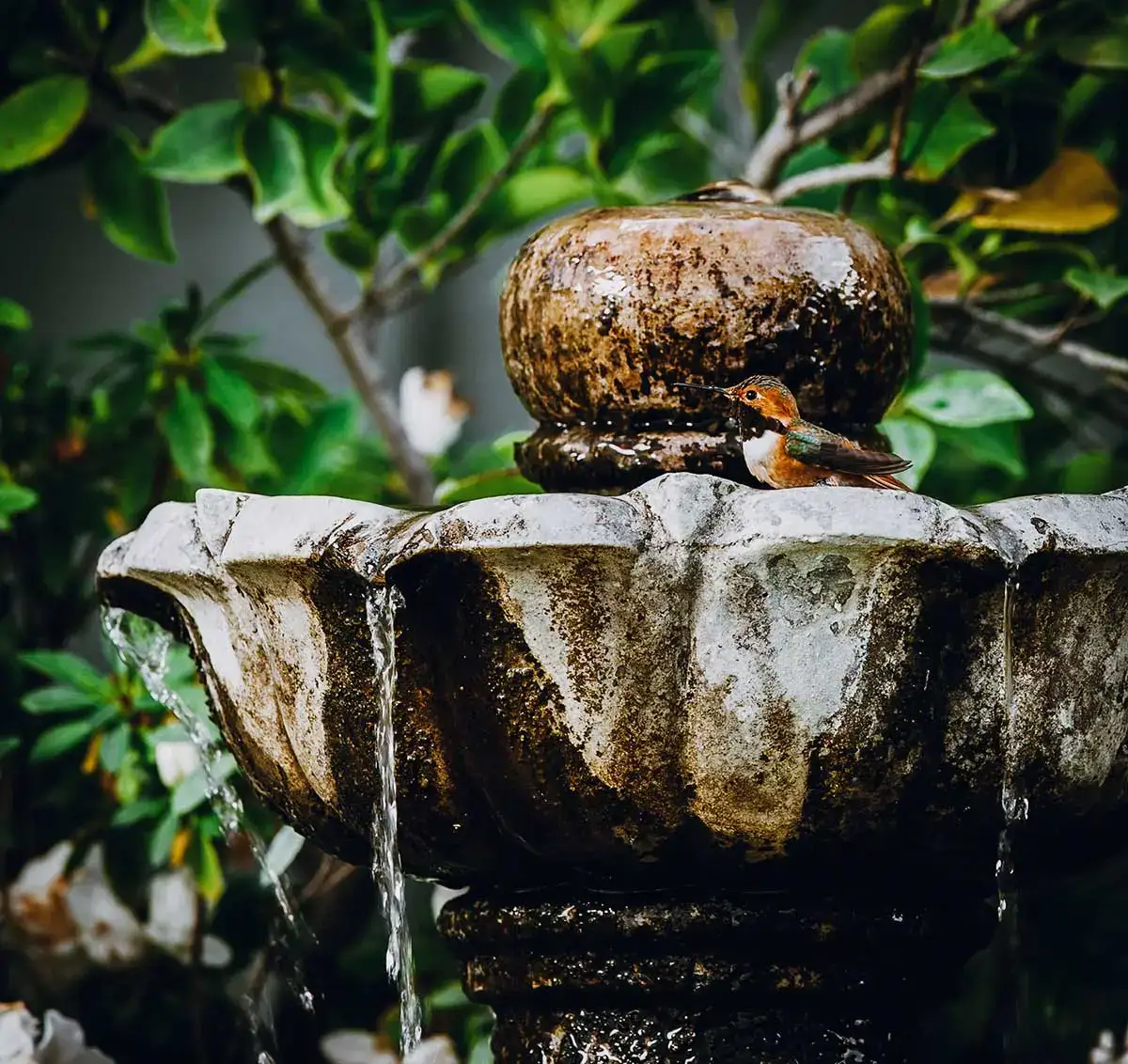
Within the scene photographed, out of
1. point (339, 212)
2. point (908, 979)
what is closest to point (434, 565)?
point (908, 979)

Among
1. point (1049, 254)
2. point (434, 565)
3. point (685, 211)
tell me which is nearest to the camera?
point (434, 565)

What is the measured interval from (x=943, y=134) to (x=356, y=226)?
739 millimetres

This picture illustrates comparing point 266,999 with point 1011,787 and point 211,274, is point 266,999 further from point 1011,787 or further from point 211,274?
point 211,274

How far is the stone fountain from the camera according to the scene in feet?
3.05

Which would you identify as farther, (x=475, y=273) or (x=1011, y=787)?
(x=475, y=273)

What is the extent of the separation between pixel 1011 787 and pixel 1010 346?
2262 millimetres

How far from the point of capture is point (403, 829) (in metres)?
1.08

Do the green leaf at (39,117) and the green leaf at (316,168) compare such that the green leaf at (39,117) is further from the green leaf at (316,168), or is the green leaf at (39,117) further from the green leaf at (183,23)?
the green leaf at (316,168)

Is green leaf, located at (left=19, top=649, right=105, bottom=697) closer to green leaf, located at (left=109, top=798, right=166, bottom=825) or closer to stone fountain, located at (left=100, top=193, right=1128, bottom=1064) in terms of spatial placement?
green leaf, located at (left=109, top=798, right=166, bottom=825)

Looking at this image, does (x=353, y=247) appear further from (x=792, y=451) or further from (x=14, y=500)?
(x=792, y=451)

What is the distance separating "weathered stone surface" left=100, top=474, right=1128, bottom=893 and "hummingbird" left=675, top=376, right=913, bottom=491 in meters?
0.13

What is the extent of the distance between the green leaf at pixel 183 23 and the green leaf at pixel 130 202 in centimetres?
20

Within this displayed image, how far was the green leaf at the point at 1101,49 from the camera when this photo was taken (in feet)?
5.51

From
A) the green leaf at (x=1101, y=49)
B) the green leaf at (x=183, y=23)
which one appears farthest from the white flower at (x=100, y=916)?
the green leaf at (x=1101, y=49)
